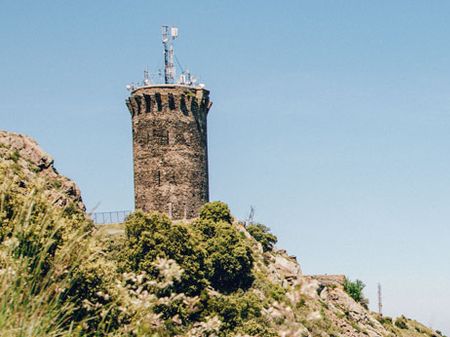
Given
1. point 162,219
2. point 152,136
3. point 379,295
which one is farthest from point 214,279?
point 379,295

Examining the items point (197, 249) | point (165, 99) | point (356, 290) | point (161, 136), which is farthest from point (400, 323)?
point (197, 249)

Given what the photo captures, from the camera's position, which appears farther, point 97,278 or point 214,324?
point 97,278

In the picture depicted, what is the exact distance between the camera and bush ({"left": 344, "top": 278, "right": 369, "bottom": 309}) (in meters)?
81.8

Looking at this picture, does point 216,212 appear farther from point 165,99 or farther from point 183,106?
point 165,99

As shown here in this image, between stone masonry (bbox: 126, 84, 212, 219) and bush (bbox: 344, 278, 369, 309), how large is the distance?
18.5m

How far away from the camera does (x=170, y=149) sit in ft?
238

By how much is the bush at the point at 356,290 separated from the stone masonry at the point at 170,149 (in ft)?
60.7

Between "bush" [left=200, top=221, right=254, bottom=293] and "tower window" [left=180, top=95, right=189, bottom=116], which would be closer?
"bush" [left=200, top=221, right=254, bottom=293]

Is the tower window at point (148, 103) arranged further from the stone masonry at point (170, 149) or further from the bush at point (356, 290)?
the bush at point (356, 290)

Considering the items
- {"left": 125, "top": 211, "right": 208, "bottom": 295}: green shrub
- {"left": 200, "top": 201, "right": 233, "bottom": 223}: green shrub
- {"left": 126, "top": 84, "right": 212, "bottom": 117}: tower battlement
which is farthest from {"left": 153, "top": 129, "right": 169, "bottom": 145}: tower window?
{"left": 125, "top": 211, "right": 208, "bottom": 295}: green shrub

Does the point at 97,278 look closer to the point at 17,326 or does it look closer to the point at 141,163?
the point at 17,326

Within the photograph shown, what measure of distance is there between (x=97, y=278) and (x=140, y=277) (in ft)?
72.8

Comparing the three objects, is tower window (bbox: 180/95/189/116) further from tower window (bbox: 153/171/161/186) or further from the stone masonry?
tower window (bbox: 153/171/161/186)

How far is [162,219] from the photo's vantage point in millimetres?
54906
